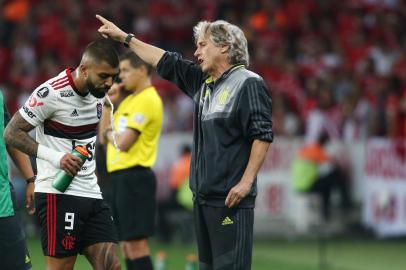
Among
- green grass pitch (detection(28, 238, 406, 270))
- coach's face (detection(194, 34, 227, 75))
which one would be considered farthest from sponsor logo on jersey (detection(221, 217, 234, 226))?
green grass pitch (detection(28, 238, 406, 270))

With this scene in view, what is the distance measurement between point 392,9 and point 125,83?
519 inches

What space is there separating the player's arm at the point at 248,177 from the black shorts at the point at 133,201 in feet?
9.90

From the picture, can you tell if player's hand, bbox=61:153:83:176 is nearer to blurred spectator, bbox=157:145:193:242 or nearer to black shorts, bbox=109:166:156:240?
black shorts, bbox=109:166:156:240

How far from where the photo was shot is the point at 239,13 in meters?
22.5

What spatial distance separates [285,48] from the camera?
21.6 m

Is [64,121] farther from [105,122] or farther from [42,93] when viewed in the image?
[105,122]

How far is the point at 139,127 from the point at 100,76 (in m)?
2.37

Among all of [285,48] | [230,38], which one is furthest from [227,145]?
[285,48]

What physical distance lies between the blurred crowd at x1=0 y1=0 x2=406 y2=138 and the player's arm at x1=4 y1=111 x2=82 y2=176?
10.0m

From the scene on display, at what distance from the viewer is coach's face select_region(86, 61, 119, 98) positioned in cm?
829

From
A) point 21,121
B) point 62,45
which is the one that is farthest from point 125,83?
point 62,45

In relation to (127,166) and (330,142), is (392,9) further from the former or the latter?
(127,166)

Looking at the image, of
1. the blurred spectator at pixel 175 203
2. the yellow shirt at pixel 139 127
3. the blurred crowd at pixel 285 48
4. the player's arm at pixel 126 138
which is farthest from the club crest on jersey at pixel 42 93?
the blurred crowd at pixel 285 48

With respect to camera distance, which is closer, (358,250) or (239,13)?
(358,250)
